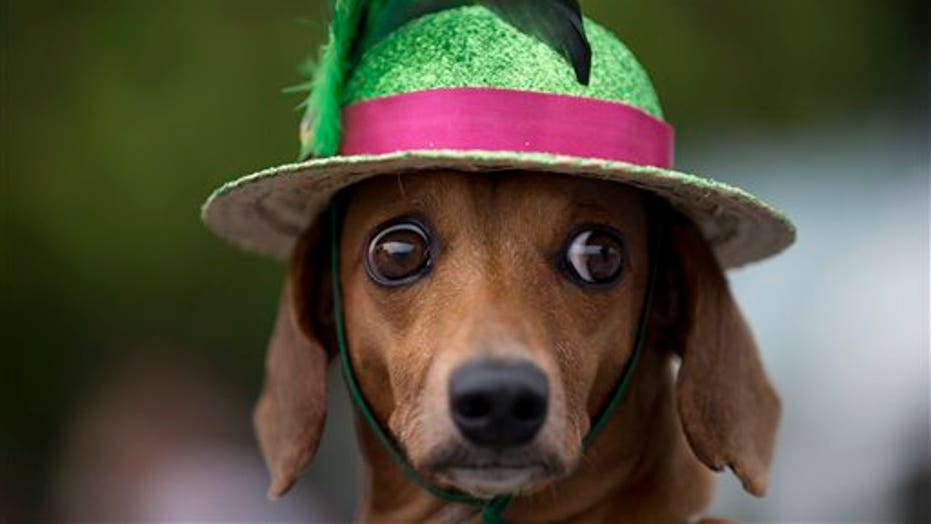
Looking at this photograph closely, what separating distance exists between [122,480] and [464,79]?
4.05m

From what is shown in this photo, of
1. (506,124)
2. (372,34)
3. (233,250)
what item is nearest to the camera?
(506,124)

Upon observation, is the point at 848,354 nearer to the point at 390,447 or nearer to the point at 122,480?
the point at 122,480

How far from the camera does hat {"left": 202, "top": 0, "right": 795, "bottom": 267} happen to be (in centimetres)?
222

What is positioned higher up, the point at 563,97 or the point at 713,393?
the point at 563,97

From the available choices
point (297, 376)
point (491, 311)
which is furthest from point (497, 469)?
point (297, 376)

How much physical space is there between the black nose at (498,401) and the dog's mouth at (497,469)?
3cm

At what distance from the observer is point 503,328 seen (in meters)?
2.08

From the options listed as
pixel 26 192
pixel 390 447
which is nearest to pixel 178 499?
pixel 26 192

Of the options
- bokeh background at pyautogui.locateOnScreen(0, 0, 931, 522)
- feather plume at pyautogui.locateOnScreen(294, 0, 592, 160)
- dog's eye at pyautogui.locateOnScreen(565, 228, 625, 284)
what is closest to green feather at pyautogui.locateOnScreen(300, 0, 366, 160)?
feather plume at pyautogui.locateOnScreen(294, 0, 592, 160)

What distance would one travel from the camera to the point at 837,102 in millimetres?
6199

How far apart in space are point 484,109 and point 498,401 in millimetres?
541

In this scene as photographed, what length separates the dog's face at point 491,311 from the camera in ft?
6.67

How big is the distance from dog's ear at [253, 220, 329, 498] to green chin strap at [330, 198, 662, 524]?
3.1 inches

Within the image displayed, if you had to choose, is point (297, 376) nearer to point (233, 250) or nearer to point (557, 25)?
point (557, 25)
